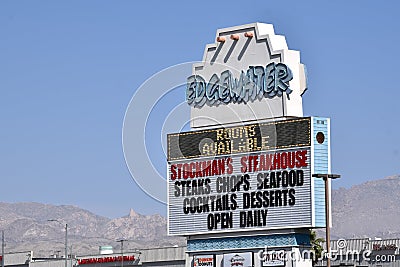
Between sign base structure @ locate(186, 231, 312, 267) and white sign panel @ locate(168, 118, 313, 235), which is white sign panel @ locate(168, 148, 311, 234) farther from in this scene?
sign base structure @ locate(186, 231, 312, 267)

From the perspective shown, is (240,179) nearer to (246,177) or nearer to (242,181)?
(242,181)

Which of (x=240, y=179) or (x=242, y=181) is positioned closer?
(x=242, y=181)

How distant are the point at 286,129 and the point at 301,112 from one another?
1.67 m

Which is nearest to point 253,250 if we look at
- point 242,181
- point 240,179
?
point 242,181

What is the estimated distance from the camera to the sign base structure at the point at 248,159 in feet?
228

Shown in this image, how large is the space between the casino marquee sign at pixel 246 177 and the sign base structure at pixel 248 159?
6 cm

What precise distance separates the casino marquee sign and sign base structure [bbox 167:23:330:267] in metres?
0.06

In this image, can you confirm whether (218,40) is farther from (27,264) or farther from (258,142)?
(27,264)

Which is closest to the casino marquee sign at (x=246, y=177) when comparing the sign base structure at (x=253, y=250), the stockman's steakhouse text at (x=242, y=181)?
the stockman's steakhouse text at (x=242, y=181)

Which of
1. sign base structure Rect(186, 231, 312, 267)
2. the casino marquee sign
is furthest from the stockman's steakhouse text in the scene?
sign base structure Rect(186, 231, 312, 267)

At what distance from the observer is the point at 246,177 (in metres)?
72.1

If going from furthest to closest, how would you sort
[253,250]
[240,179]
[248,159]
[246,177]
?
[240,179] < [253,250] < [246,177] < [248,159]

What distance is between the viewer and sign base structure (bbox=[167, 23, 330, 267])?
69.4 meters

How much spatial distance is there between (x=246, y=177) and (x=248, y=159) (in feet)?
3.70
